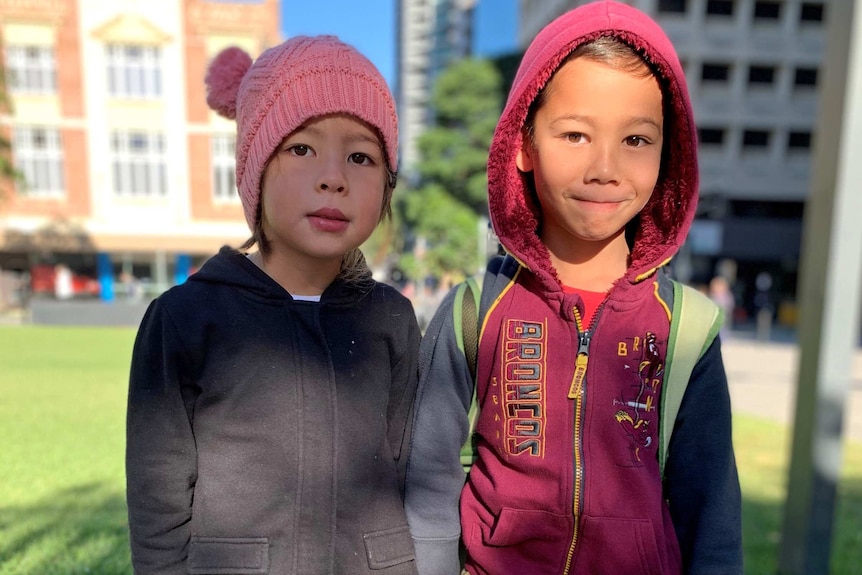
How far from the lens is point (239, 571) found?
125 centimetres

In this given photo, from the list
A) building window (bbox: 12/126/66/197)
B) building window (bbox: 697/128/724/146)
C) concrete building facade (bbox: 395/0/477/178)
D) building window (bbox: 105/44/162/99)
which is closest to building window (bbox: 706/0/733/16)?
building window (bbox: 697/128/724/146)

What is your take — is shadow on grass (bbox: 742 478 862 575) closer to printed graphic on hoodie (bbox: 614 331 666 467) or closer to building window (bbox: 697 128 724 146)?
printed graphic on hoodie (bbox: 614 331 666 467)

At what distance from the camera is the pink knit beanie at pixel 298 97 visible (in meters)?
1.29

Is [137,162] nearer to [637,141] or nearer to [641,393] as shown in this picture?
[637,141]

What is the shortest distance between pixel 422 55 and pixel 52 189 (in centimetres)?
7455

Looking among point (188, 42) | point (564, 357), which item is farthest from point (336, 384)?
point (188, 42)

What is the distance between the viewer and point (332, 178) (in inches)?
50.5

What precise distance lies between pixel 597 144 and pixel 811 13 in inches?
Result: 1228

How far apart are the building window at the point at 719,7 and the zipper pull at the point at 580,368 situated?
28865 millimetres

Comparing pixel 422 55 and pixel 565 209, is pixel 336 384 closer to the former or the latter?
pixel 565 209

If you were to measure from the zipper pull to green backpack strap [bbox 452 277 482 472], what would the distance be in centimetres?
25

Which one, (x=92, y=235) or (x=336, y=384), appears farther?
(x=92, y=235)

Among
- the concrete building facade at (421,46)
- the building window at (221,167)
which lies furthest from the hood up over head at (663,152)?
the concrete building facade at (421,46)

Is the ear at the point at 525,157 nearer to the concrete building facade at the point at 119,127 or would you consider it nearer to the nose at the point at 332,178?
the nose at the point at 332,178
